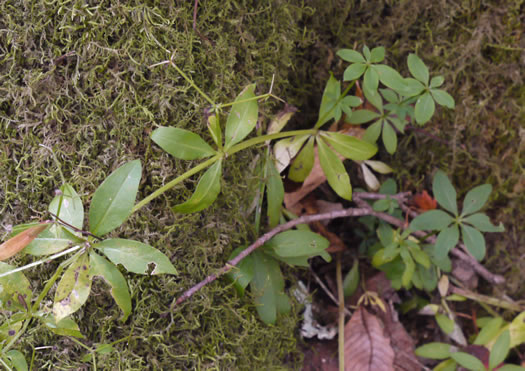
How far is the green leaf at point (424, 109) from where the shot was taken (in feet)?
5.07

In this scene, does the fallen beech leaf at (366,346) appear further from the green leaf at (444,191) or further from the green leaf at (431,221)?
the green leaf at (444,191)

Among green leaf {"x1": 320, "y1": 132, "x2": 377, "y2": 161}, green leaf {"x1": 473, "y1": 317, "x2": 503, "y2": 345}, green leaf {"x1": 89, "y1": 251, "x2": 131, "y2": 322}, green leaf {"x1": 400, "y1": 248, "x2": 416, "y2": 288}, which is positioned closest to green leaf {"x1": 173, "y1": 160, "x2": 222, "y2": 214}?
green leaf {"x1": 89, "y1": 251, "x2": 131, "y2": 322}

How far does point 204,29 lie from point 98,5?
326 mm

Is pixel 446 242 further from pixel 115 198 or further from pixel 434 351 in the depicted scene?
pixel 115 198

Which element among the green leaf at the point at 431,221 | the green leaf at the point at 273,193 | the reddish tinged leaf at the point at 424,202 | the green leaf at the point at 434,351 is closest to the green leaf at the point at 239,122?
the green leaf at the point at 273,193

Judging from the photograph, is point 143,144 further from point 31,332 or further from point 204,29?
point 31,332

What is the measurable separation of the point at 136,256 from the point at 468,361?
136 centimetres

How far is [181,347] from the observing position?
4.37 ft

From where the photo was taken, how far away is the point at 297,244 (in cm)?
143

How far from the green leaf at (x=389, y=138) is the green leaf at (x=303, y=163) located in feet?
1.13

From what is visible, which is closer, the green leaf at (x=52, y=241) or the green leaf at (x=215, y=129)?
the green leaf at (x=52, y=241)

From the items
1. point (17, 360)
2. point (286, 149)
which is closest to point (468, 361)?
point (286, 149)

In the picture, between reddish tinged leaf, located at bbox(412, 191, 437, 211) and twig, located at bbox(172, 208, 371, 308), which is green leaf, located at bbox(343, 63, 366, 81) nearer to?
twig, located at bbox(172, 208, 371, 308)

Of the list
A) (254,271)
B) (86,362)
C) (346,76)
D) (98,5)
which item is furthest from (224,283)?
(98,5)
